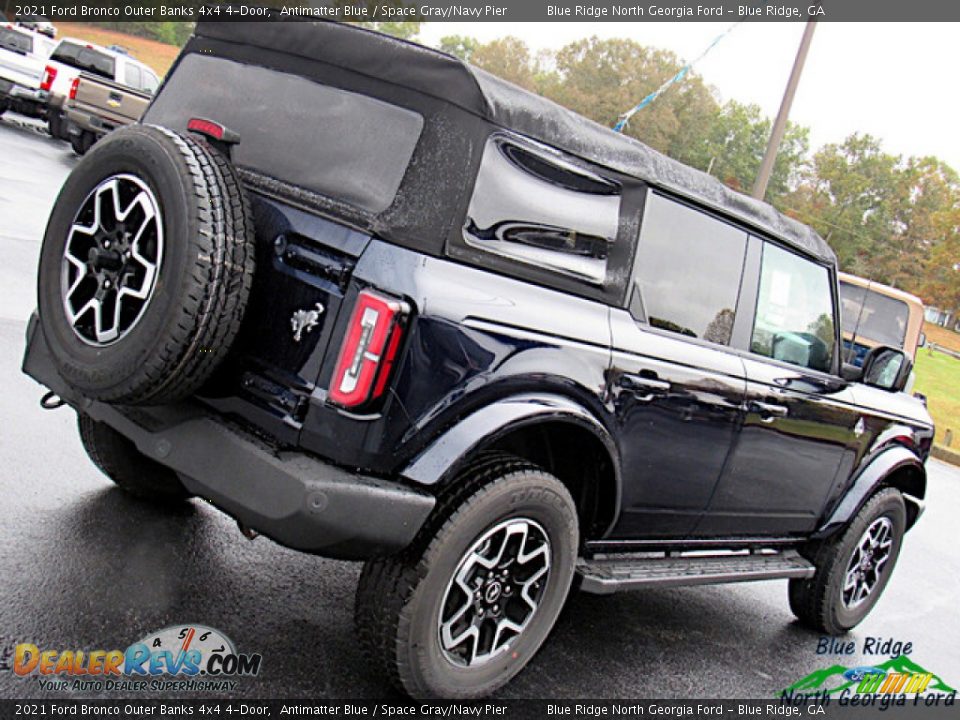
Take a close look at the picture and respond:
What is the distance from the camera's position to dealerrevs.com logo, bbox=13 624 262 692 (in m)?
2.87

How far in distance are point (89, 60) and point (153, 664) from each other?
60.7ft

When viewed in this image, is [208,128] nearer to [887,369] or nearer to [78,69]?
[887,369]

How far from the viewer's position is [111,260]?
114 inches

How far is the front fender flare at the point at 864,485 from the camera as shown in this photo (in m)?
4.89

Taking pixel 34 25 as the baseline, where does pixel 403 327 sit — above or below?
above

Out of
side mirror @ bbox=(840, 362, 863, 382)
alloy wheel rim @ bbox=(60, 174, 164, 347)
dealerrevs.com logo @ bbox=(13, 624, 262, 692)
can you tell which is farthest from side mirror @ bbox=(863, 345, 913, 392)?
alloy wheel rim @ bbox=(60, 174, 164, 347)

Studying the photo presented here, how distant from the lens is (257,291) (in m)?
2.99

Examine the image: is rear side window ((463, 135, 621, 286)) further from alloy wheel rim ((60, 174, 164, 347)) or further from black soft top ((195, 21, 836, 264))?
alloy wheel rim ((60, 174, 164, 347))

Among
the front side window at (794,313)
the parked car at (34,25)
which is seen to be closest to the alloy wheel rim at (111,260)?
the front side window at (794,313)

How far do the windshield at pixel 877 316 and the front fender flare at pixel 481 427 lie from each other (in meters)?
9.30

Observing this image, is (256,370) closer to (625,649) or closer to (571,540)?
(571,540)

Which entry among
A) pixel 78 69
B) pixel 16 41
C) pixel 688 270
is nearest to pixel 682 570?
pixel 688 270

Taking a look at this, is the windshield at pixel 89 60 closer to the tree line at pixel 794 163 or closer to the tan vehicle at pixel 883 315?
the tan vehicle at pixel 883 315

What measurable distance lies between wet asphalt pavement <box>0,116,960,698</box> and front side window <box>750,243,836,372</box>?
1.44 meters
